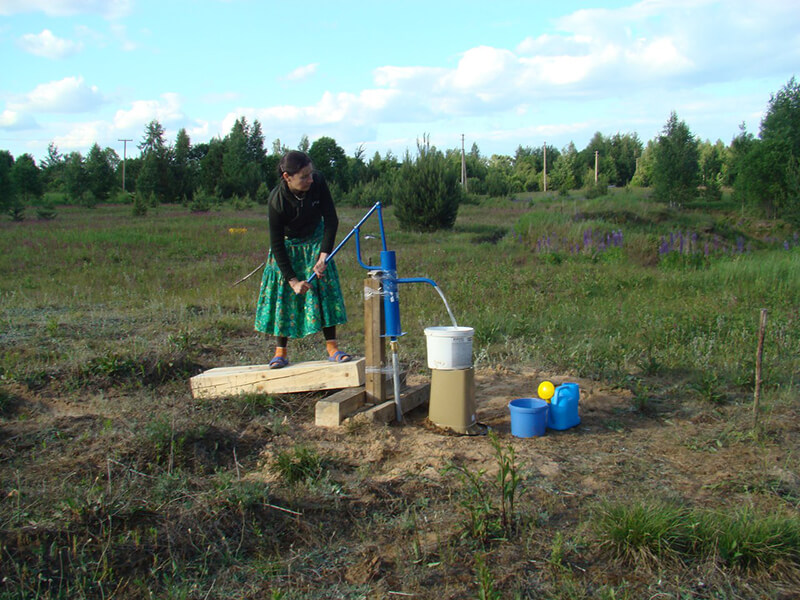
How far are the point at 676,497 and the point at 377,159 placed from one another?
1834 inches

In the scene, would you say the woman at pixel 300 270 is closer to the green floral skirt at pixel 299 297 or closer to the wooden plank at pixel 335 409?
the green floral skirt at pixel 299 297

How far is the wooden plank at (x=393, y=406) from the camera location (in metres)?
3.94

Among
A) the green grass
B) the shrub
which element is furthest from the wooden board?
the shrub

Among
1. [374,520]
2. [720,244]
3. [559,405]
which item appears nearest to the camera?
[374,520]

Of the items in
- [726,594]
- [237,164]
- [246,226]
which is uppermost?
[237,164]

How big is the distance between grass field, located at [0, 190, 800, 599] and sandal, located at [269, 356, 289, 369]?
29 centimetres

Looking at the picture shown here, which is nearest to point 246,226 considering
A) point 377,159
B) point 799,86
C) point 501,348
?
point 501,348

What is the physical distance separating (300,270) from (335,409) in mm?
→ 1119

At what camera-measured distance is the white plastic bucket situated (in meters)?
3.83

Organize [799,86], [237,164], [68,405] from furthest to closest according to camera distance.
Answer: [237,164]
[799,86]
[68,405]

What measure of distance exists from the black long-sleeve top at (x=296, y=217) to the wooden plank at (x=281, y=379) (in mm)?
633

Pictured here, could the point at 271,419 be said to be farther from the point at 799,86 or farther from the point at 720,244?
the point at 799,86

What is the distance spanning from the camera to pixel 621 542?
253cm

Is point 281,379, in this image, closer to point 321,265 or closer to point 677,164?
point 321,265
